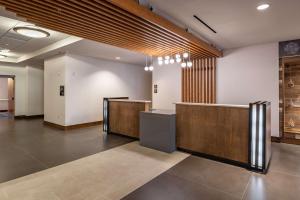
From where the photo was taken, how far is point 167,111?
5.05 m

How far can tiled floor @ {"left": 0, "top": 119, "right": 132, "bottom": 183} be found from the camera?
356 centimetres

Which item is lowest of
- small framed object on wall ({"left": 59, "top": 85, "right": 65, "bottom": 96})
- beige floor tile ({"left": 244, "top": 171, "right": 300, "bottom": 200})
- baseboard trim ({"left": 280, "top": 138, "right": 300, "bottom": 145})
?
beige floor tile ({"left": 244, "top": 171, "right": 300, "bottom": 200})

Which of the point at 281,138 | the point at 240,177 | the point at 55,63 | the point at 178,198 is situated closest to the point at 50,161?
the point at 178,198

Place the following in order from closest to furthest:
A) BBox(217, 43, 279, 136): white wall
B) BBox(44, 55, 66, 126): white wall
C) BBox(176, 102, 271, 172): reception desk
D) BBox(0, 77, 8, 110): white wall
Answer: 1. BBox(176, 102, 271, 172): reception desk
2. BBox(217, 43, 279, 136): white wall
3. BBox(44, 55, 66, 126): white wall
4. BBox(0, 77, 8, 110): white wall

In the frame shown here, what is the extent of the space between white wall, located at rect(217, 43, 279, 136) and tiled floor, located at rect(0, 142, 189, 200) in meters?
3.38

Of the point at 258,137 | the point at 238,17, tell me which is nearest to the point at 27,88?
the point at 238,17

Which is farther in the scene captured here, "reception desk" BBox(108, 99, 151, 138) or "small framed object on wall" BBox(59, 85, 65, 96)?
"small framed object on wall" BBox(59, 85, 65, 96)

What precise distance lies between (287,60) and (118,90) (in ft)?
23.2

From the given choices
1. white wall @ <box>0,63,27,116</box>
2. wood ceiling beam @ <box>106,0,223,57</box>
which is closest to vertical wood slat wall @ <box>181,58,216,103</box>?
wood ceiling beam @ <box>106,0,223,57</box>

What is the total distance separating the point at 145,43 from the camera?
5.00m

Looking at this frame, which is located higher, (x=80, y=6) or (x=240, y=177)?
(x=80, y=6)

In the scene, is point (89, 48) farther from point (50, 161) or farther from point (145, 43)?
point (50, 161)

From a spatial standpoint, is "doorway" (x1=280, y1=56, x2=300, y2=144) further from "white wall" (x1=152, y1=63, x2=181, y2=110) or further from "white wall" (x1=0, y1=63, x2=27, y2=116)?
"white wall" (x1=0, y1=63, x2=27, y2=116)

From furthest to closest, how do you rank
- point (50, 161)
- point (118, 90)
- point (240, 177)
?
point (118, 90), point (50, 161), point (240, 177)
